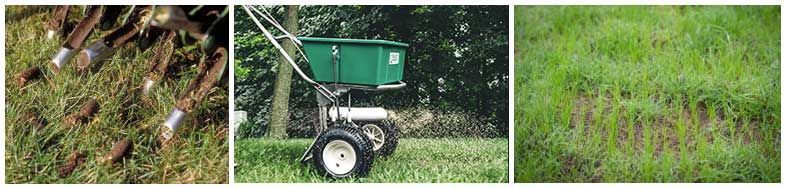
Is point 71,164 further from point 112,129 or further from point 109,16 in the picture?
point 109,16

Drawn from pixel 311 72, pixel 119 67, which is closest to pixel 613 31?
pixel 311 72

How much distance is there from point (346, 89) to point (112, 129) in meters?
1.35

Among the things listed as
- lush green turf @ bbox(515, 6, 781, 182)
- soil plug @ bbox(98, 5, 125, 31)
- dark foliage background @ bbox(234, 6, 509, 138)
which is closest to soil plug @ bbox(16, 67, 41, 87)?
soil plug @ bbox(98, 5, 125, 31)

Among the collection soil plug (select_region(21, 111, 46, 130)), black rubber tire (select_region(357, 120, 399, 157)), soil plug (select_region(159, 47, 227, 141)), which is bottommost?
black rubber tire (select_region(357, 120, 399, 157))

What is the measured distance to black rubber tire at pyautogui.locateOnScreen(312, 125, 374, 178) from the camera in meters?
4.93

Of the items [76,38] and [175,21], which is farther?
[76,38]

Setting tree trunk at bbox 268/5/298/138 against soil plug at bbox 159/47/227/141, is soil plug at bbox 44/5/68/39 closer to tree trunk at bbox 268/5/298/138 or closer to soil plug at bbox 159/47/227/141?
soil plug at bbox 159/47/227/141

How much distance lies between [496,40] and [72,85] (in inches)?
96.0

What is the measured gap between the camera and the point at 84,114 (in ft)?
16.5

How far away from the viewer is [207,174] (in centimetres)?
505

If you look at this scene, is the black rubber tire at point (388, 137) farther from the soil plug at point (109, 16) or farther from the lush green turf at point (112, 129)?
the soil plug at point (109, 16)

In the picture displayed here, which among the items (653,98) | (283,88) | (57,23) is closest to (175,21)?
(283,88)

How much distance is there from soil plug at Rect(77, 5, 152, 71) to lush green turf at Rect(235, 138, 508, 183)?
0.87 m

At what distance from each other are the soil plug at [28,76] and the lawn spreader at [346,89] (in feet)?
4.22
